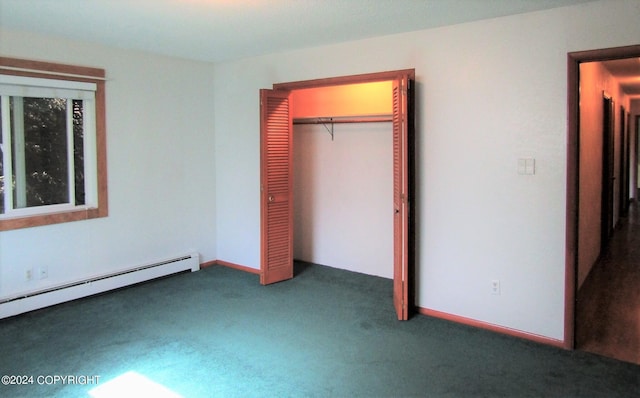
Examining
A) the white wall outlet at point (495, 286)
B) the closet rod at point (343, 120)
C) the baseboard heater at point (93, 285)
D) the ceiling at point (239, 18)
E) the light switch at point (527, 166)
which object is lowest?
the baseboard heater at point (93, 285)

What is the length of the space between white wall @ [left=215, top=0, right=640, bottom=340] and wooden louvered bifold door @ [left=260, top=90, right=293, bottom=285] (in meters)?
0.86

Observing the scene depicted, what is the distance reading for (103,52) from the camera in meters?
4.27

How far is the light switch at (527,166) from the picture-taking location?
3258mm

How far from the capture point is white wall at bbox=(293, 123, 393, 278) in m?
4.86

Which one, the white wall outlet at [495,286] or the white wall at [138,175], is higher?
the white wall at [138,175]

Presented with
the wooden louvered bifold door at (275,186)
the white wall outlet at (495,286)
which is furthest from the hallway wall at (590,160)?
the wooden louvered bifold door at (275,186)

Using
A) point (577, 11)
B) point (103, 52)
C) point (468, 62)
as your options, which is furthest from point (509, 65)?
point (103, 52)

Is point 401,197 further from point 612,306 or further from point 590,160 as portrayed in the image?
point 590,160

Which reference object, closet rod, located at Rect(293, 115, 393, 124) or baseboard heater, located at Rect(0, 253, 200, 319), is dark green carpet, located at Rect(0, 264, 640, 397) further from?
closet rod, located at Rect(293, 115, 393, 124)

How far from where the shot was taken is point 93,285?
167 inches

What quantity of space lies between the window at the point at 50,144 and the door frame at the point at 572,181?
3833mm

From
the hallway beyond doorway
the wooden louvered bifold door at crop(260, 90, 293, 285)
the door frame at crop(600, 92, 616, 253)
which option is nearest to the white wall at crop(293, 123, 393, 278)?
the wooden louvered bifold door at crop(260, 90, 293, 285)

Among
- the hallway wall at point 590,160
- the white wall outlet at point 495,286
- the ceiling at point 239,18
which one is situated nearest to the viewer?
the ceiling at point 239,18

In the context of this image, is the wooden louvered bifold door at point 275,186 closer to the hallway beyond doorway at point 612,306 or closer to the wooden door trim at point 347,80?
the wooden door trim at point 347,80
